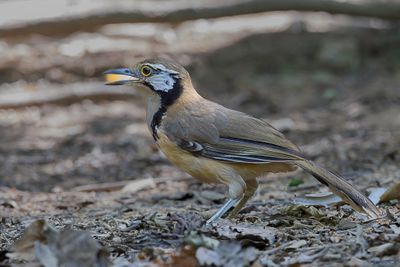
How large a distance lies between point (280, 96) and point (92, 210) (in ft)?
19.9

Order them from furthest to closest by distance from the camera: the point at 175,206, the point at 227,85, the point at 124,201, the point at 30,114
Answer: the point at 227,85
the point at 30,114
the point at 124,201
the point at 175,206

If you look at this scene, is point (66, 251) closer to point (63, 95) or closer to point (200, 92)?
point (63, 95)

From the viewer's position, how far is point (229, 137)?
6.24m

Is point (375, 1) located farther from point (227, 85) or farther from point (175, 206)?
point (175, 206)

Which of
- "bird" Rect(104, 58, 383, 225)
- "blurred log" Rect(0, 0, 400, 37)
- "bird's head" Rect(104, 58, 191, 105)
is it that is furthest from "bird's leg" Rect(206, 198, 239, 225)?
"blurred log" Rect(0, 0, 400, 37)

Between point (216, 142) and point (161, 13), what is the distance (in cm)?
667

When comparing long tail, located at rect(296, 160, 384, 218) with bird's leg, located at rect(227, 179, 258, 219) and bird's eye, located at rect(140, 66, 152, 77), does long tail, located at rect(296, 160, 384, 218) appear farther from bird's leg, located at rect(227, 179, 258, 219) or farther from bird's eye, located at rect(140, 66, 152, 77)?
bird's eye, located at rect(140, 66, 152, 77)

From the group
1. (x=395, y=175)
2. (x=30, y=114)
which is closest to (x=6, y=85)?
(x=30, y=114)

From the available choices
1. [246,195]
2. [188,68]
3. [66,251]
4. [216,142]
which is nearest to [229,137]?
[216,142]

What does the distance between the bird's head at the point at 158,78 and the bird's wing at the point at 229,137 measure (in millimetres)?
273

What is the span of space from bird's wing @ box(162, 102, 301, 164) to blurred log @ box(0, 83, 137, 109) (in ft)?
20.3

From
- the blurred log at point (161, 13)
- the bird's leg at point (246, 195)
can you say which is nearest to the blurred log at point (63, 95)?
the blurred log at point (161, 13)

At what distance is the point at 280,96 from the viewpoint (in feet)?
42.0

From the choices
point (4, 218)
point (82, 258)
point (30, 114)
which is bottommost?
point (30, 114)
